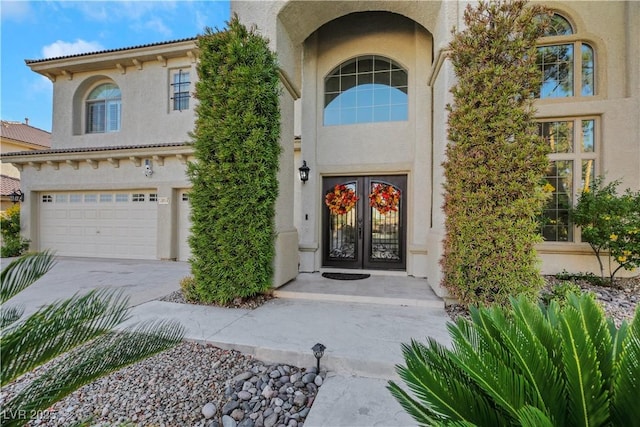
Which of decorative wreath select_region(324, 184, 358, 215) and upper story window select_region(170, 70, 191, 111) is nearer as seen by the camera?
decorative wreath select_region(324, 184, 358, 215)

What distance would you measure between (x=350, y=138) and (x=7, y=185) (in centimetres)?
1860

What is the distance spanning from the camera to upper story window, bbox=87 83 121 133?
9328mm

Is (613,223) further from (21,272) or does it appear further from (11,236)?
(11,236)

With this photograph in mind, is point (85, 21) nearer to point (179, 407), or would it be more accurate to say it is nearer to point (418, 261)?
point (179, 407)

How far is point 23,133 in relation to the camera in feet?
57.7

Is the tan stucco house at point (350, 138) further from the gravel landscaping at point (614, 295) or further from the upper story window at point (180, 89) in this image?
the gravel landscaping at point (614, 295)

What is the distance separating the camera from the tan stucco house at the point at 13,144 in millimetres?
13795

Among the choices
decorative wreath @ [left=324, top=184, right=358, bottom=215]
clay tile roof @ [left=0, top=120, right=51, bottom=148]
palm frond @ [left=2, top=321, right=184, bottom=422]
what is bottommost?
palm frond @ [left=2, top=321, right=184, bottom=422]

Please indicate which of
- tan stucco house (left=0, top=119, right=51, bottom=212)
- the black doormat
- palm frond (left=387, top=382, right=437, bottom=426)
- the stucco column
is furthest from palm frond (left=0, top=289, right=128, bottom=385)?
tan stucco house (left=0, top=119, right=51, bottom=212)

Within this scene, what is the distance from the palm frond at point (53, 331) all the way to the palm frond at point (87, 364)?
16cm

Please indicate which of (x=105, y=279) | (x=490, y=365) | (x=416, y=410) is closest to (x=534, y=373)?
(x=490, y=365)

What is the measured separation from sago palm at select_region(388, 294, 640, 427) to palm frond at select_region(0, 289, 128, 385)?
1548 mm

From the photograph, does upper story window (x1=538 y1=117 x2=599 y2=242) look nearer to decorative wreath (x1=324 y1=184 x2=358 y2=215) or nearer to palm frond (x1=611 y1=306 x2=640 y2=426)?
decorative wreath (x1=324 y1=184 x2=358 y2=215)

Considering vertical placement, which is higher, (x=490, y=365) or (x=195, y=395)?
(x=490, y=365)
